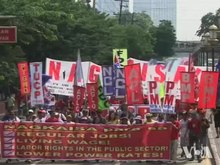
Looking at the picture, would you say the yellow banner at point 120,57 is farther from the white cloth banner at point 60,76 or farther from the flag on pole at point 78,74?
the flag on pole at point 78,74

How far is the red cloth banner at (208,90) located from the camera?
1638cm

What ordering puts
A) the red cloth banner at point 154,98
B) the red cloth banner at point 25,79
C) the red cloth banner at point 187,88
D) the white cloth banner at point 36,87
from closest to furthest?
the red cloth banner at point 187,88
the red cloth banner at point 154,98
the white cloth banner at point 36,87
the red cloth banner at point 25,79

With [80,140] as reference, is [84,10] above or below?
above

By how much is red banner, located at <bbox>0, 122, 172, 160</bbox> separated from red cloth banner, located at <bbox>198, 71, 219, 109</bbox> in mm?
1369

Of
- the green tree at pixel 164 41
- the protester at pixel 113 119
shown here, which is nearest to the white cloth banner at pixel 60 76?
the protester at pixel 113 119

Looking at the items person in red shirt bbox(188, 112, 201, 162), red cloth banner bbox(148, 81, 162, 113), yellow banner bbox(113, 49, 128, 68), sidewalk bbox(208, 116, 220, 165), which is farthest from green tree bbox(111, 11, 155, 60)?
person in red shirt bbox(188, 112, 201, 162)

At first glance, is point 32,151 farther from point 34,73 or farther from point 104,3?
point 104,3

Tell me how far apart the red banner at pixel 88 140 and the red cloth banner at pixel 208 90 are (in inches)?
53.9

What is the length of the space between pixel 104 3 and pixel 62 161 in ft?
324

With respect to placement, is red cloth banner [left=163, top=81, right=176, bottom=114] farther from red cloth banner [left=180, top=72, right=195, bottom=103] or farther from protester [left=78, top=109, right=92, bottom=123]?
protester [left=78, top=109, right=92, bottom=123]

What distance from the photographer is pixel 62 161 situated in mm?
15773

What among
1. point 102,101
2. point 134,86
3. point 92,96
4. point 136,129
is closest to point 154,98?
point 134,86

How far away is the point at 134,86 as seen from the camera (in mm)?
17047

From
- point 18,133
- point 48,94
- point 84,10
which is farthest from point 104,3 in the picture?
point 18,133
